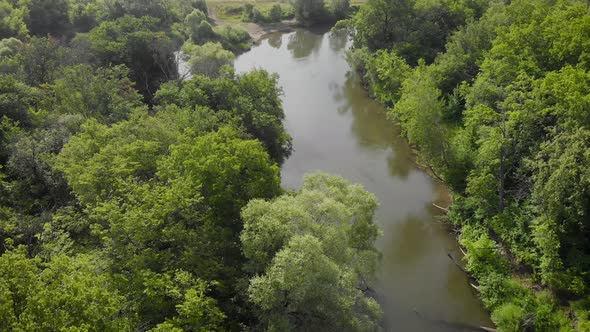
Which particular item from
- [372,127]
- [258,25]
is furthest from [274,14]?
[372,127]

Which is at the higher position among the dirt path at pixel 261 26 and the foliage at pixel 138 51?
the foliage at pixel 138 51

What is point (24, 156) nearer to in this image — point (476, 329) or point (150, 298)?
point (150, 298)

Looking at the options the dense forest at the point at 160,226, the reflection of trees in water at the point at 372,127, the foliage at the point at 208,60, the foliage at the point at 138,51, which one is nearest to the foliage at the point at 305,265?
the dense forest at the point at 160,226

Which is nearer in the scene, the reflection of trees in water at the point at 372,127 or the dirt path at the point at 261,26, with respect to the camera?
the reflection of trees in water at the point at 372,127

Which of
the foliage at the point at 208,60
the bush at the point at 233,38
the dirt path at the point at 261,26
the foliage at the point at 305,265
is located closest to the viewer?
the foliage at the point at 305,265

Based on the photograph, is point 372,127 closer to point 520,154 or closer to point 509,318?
point 520,154

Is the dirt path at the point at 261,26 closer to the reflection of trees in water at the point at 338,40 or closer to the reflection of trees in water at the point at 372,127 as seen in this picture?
the reflection of trees in water at the point at 338,40
